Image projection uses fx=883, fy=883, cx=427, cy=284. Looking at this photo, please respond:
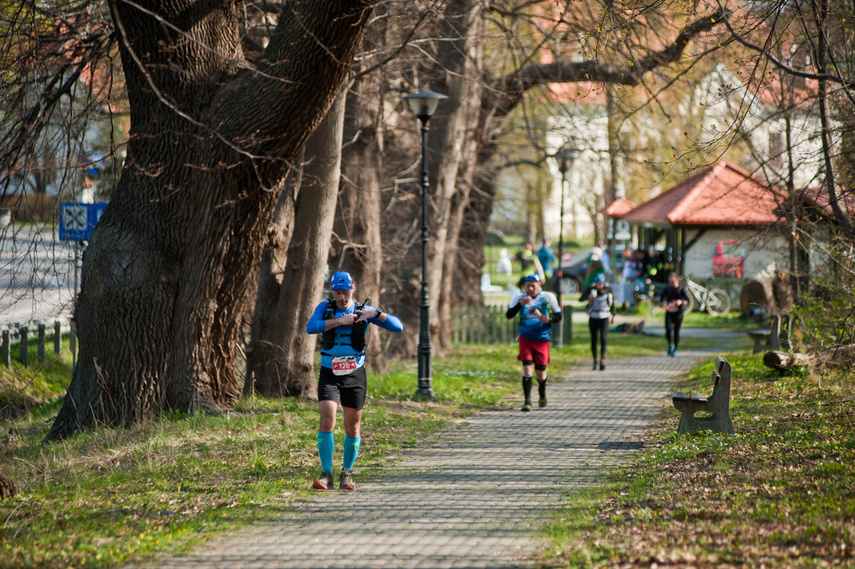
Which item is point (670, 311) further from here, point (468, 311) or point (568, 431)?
point (568, 431)

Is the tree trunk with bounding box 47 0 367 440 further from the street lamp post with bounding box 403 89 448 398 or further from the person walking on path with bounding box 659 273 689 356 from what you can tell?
the person walking on path with bounding box 659 273 689 356

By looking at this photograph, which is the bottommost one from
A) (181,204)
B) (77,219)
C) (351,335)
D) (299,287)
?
(351,335)

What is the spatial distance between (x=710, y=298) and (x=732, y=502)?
2394cm

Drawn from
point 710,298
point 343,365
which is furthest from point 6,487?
point 710,298

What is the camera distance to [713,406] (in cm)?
934

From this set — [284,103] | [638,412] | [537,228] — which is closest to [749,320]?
[638,412]

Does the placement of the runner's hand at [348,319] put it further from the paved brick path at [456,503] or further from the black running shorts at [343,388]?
the paved brick path at [456,503]

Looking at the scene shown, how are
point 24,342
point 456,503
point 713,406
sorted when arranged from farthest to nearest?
point 24,342 → point 713,406 → point 456,503

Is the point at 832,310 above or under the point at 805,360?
above

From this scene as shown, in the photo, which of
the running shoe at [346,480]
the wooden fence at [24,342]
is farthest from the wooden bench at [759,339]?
the wooden fence at [24,342]

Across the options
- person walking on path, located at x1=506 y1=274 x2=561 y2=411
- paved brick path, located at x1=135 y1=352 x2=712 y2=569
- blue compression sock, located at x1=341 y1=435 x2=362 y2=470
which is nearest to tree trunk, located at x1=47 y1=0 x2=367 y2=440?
paved brick path, located at x1=135 y1=352 x2=712 y2=569

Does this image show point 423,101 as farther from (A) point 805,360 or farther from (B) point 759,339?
(B) point 759,339

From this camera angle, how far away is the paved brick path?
217 inches

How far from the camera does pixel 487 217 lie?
2242cm
